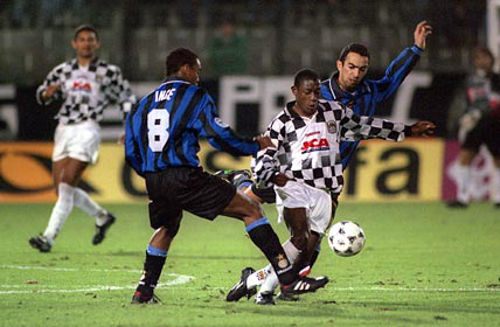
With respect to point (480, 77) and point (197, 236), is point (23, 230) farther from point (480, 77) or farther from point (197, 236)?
point (480, 77)

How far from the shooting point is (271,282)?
7.28 meters

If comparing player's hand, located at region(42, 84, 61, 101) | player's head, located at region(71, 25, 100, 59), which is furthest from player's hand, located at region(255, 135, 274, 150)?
player's head, located at region(71, 25, 100, 59)

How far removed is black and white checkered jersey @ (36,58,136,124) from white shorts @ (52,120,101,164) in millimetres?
74

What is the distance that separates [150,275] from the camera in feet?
24.1

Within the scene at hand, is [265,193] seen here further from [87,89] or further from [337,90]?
[87,89]

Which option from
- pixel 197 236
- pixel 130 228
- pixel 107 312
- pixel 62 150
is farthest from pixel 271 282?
pixel 130 228

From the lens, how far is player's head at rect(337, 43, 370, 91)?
26.3 ft

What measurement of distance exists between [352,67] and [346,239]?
47.7 inches

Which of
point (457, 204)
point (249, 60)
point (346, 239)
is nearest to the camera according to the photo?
point (346, 239)

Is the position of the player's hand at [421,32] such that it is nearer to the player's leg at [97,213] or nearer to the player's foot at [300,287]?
the player's foot at [300,287]

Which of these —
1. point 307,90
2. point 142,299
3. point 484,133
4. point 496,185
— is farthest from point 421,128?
point 496,185

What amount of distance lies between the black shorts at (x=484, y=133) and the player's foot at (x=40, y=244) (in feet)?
25.3

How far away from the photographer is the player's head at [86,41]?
36.7 ft

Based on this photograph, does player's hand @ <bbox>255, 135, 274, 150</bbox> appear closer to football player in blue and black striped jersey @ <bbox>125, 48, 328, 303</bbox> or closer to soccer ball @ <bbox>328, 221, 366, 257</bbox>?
football player in blue and black striped jersey @ <bbox>125, 48, 328, 303</bbox>
